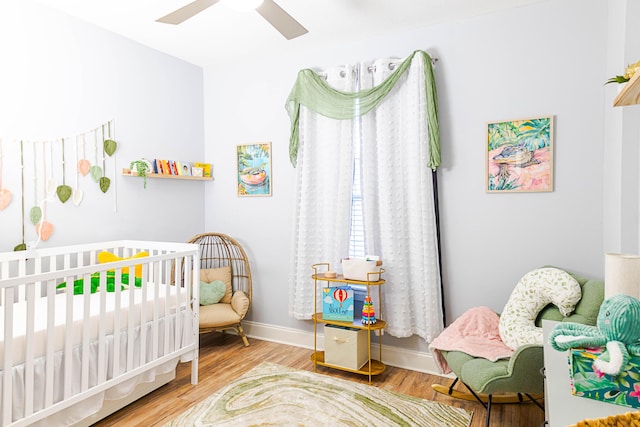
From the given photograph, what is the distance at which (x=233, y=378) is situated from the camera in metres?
2.87

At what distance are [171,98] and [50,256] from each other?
1711 millimetres

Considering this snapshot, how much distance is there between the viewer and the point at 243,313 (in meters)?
3.39

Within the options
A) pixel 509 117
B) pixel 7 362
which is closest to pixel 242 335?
pixel 7 362

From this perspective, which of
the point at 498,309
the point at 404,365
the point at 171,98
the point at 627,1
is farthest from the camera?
the point at 171,98

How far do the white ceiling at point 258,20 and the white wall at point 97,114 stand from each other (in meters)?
0.18

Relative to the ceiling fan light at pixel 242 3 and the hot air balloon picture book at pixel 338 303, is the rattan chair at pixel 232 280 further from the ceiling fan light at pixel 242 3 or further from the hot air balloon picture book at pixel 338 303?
the ceiling fan light at pixel 242 3

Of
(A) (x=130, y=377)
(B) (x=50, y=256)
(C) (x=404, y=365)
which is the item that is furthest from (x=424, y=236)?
(B) (x=50, y=256)

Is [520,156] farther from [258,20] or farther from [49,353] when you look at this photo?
[49,353]

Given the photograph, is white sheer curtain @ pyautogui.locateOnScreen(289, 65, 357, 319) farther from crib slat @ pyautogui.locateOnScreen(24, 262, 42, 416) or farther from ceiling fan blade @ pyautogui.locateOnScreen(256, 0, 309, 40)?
crib slat @ pyautogui.locateOnScreen(24, 262, 42, 416)

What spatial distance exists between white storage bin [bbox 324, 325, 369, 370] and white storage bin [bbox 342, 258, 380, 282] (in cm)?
38

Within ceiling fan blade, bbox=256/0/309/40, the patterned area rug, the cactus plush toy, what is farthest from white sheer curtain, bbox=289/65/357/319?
the cactus plush toy

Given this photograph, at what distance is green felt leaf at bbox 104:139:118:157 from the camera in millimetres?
3023

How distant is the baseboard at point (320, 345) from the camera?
298 cm

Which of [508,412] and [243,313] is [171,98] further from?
[508,412]
